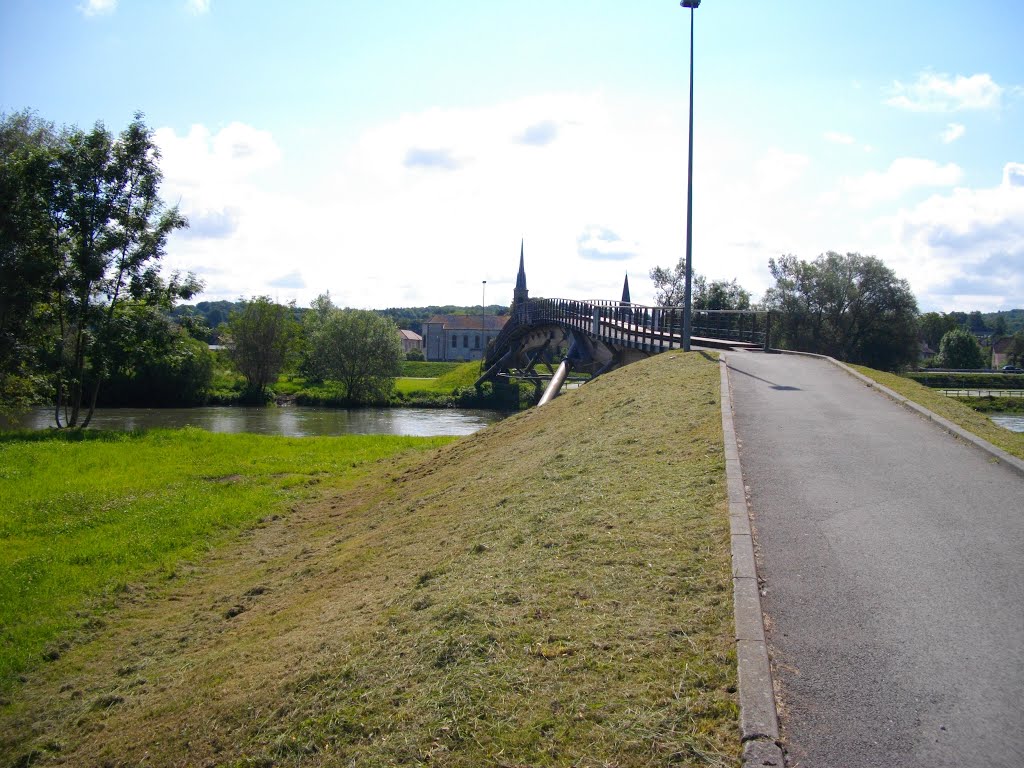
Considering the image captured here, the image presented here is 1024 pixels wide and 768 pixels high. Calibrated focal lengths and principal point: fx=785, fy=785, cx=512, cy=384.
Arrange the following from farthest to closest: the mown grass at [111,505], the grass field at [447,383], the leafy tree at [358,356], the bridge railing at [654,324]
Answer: the grass field at [447,383]
the leafy tree at [358,356]
the bridge railing at [654,324]
the mown grass at [111,505]

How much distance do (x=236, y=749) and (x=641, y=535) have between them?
3.71 m

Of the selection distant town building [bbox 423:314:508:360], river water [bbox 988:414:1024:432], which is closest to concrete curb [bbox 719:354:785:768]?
river water [bbox 988:414:1024:432]

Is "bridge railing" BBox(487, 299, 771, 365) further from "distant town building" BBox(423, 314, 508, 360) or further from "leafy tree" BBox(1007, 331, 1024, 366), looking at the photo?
"distant town building" BBox(423, 314, 508, 360)

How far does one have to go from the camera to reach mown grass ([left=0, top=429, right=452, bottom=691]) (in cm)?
955

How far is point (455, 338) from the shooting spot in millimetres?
125000

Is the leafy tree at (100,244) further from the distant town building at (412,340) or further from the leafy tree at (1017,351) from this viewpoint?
the distant town building at (412,340)

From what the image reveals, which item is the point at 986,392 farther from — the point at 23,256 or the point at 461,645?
the point at 461,645

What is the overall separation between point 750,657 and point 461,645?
77.7 inches

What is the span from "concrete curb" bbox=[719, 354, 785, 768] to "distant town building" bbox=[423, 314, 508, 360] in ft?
380

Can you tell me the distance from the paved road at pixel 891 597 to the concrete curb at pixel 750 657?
0.35ft

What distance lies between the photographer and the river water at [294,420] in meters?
38.8

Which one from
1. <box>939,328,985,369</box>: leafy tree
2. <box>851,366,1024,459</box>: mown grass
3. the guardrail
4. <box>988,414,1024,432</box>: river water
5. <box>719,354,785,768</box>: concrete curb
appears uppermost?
<box>939,328,985,369</box>: leafy tree

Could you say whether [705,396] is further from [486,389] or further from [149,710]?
[486,389]

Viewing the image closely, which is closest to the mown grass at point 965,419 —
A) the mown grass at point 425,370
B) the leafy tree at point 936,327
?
the mown grass at point 425,370
